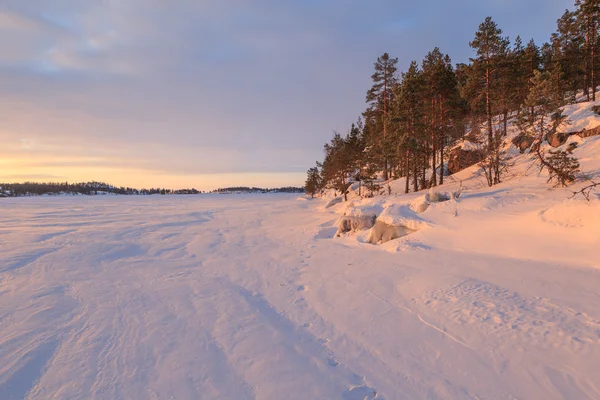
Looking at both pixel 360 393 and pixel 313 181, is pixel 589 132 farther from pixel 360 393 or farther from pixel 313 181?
pixel 313 181

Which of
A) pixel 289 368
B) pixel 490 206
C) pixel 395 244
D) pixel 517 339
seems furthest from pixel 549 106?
pixel 289 368

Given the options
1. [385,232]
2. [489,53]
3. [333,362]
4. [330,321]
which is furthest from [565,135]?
[333,362]

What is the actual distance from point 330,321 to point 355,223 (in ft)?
26.7

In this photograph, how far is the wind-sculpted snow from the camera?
3775mm

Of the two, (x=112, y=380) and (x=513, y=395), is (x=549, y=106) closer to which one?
(x=513, y=395)

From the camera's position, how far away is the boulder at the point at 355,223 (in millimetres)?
13109

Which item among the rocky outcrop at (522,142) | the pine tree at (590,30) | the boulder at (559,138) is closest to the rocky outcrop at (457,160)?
the rocky outcrop at (522,142)

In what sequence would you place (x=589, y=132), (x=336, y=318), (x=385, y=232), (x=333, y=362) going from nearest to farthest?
(x=333, y=362), (x=336, y=318), (x=385, y=232), (x=589, y=132)

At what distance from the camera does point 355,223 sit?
13.3m

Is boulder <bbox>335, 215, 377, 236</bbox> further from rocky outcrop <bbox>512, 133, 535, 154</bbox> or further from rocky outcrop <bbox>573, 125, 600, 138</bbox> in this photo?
rocky outcrop <bbox>512, 133, 535, 154</bbox>

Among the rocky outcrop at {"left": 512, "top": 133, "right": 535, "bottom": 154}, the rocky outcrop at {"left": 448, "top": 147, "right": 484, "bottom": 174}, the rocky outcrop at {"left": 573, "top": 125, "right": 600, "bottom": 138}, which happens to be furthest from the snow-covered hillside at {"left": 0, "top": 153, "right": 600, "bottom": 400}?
the rocky outcrop at {"left": 448, "top": 147, "right": 484, "bottom": 174}

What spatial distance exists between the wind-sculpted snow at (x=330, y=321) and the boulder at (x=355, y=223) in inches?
119

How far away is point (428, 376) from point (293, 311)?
2.90 metres

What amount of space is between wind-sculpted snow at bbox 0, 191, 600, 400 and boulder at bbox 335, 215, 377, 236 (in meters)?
3.01
